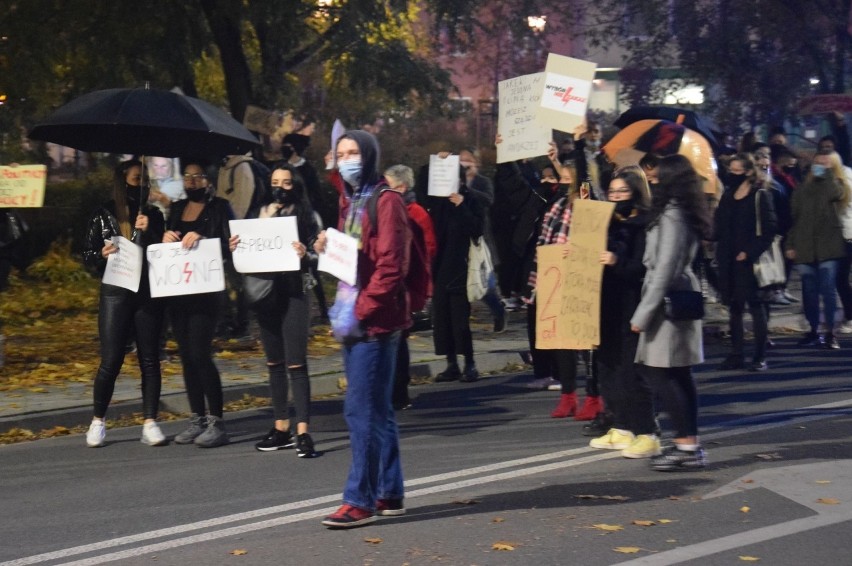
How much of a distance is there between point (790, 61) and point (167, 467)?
17.4m

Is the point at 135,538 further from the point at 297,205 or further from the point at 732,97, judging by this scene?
the point at 732,97

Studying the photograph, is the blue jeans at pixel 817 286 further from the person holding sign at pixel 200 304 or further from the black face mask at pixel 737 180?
the person holding sign at pixel 200 304

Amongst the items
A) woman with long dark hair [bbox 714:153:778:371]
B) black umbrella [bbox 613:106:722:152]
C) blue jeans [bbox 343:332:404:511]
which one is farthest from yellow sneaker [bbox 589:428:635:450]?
black umbrella [bbox 613:106:722:152]

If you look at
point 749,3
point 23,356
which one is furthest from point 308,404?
point 749,3

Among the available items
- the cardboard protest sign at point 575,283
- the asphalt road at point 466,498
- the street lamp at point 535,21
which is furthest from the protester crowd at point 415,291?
the street lamp at point 535,21

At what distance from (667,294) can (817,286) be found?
656 centimetres

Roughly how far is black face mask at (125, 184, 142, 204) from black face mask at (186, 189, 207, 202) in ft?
1.28

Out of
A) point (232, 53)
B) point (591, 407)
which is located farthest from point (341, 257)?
point (232, 53)

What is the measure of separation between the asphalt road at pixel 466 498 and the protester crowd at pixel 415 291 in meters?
0.26

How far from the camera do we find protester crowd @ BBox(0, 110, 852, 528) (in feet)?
22.3

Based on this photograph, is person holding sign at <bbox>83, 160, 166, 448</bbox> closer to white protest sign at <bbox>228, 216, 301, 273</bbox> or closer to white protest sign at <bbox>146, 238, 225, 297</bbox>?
white protest sign at <bbox>146, 238, 225, 297</bbox>

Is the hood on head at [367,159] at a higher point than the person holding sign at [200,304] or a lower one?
higher

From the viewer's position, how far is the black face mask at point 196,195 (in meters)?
9.07

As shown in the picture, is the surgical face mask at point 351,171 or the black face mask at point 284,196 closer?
the surgical face mask at point 351,171
